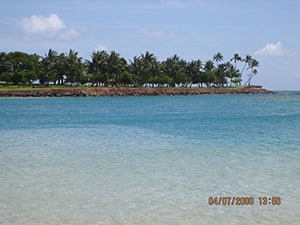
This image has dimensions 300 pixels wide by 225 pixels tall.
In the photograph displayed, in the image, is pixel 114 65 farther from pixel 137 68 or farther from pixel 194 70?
pixel 194 70

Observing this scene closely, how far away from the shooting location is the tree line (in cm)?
12031

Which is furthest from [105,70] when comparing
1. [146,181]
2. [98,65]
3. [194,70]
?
[146,181]

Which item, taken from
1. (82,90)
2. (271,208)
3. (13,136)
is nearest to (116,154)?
(271,208)

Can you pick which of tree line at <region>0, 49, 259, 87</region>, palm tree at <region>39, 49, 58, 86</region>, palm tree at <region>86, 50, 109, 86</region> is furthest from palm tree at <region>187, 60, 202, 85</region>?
palm tree at <region>39, 49, 58, 86</region>

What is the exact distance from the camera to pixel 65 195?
34.8 ft

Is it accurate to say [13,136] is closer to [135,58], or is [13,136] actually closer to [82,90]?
[82,90]

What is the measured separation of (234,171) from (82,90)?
106 metres

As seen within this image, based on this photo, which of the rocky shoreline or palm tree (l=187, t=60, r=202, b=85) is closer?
the rocky shoreline
